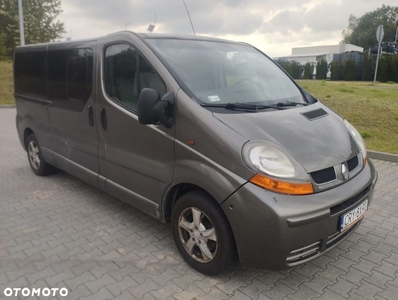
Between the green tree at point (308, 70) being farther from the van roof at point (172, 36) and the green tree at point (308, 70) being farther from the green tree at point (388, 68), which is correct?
the van roof at point (172, 36)

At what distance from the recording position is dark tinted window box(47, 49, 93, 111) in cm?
371

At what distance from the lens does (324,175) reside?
2.44 meters

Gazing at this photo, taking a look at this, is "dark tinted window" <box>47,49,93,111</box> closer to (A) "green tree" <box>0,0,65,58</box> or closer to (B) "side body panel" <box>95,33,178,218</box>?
(B) "side body panel" <box>95,33,178,218</box>

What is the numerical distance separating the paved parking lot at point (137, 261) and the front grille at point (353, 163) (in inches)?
34.2

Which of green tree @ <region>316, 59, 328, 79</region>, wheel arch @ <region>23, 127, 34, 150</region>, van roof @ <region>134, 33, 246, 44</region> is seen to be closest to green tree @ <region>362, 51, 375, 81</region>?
green tree @ <region>316, 59, 328, 79</region>

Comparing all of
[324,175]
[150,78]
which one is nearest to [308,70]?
[150,78]

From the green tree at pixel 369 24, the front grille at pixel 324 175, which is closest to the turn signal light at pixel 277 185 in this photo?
the front grille at pixel 324 175

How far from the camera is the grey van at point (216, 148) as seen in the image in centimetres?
230

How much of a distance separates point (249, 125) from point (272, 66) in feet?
5.00

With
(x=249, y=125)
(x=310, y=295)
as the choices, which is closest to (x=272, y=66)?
(x=249, y=125)

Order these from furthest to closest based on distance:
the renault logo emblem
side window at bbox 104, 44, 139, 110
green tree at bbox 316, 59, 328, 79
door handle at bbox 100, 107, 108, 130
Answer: green tree at bbox 316, 59, 328, 79, door handle at bbox 100, 107, 108, 130, side window at bbox 104, 44, 139, 110, the renault logo emblem

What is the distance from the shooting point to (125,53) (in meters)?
3.24

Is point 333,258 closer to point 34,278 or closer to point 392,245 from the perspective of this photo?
point 392,245

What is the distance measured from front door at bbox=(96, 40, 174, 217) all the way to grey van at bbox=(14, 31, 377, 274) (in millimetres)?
12
